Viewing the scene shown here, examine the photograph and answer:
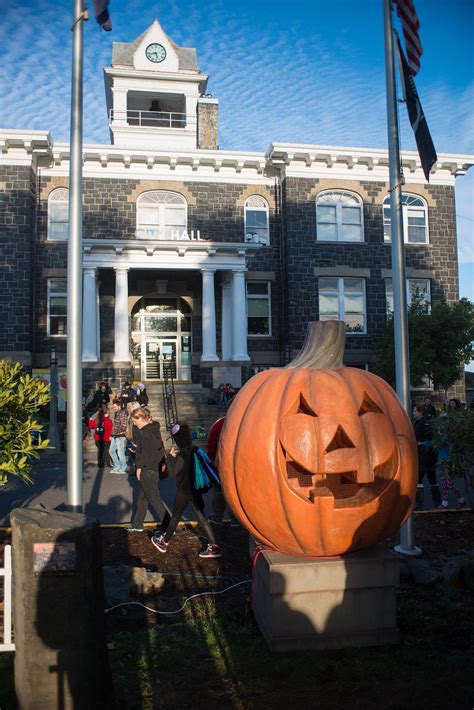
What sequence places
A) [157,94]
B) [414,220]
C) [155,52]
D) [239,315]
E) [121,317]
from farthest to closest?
[155,52], [157,94], [414,220], [239,315], [121,317]

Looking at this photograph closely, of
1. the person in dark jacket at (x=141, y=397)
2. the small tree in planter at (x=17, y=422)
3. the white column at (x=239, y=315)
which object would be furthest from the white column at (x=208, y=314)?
the small tree in planter at (x=17, y=422)

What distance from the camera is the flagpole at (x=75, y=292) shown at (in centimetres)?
581

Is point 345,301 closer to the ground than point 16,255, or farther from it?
closer to the ground

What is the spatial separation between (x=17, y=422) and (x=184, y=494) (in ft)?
6.63

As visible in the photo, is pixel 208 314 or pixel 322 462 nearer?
pixel 322 462

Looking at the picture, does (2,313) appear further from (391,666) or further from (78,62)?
(391,666)

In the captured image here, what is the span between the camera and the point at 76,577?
348cm

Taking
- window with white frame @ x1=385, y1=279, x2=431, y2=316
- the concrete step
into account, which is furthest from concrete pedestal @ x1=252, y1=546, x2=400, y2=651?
window with white frame @ x1=385, y1=279, x2=431, y2=316

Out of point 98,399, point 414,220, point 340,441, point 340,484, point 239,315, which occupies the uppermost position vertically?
point 414,220

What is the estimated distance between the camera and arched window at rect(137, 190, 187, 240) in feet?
81.3

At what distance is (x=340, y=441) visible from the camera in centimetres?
468

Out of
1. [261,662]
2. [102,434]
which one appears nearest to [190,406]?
[102,434]

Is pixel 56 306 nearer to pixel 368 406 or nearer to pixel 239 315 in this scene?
pixel 239 315

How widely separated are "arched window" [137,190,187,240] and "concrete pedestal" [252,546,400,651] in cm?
2148
